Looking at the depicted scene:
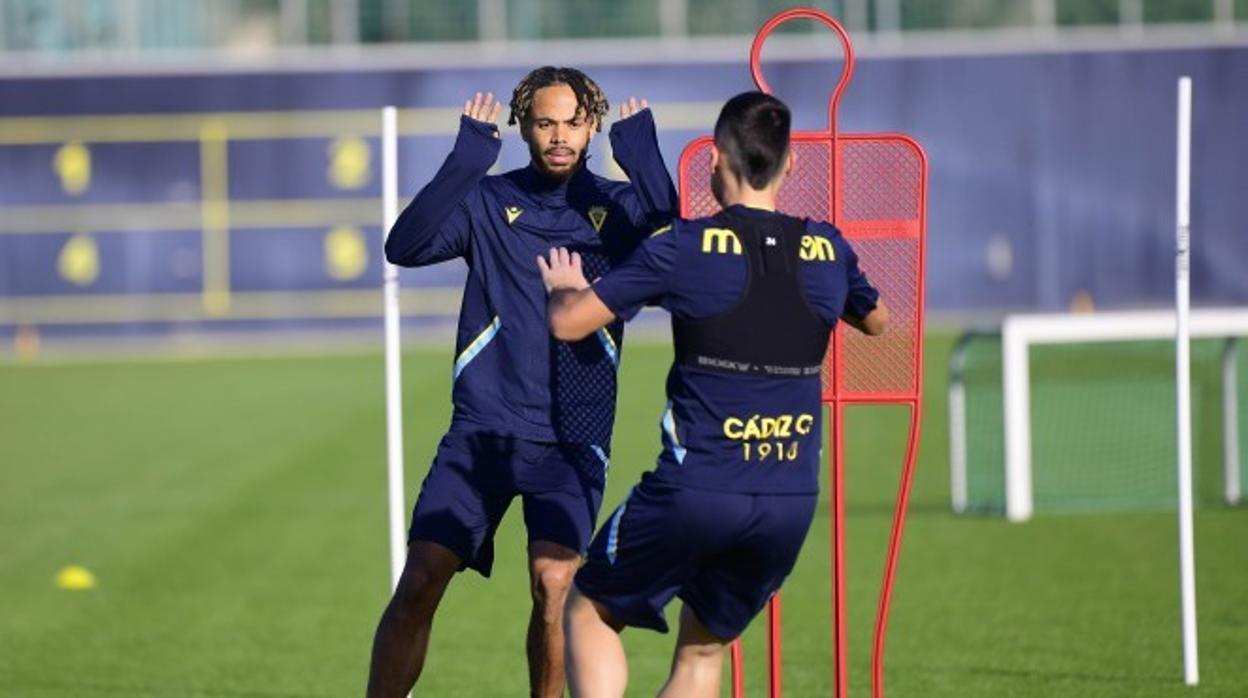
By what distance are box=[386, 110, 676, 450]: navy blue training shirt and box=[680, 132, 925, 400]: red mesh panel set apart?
0.86 feet

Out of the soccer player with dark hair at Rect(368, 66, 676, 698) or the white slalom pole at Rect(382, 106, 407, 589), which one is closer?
the soccer player with dark hair at Rect(368, 66, 676, 698)

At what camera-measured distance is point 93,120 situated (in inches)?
1357

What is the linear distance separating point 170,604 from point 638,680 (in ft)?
12.0

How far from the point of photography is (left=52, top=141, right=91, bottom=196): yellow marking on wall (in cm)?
3428

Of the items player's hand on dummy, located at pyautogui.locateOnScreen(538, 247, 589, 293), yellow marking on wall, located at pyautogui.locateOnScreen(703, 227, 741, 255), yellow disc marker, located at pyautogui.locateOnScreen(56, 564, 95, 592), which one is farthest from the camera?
yellow disc marker, located at pyautogui.locateOnScreen(56, 564, 95, 592)

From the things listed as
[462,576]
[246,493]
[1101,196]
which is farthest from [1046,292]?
[462,576]

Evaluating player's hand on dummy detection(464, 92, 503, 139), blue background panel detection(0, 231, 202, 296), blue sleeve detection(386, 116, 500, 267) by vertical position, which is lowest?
blue sleeve detection(386, 116, 500, 267)

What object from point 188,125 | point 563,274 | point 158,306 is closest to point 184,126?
point 188,125

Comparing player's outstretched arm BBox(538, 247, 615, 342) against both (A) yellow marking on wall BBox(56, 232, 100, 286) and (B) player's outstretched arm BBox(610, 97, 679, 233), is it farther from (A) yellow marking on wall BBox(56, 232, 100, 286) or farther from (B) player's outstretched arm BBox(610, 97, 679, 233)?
(A) yellow marking on wall BBox(56, 232, 100, 286)

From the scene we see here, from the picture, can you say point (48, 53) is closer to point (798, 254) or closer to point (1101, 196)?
point (1101, 196)

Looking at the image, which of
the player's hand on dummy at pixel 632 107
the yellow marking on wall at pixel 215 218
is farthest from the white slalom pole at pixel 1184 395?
the yellow marking on wall at pixel 215 218

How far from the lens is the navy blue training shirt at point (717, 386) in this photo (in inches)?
246

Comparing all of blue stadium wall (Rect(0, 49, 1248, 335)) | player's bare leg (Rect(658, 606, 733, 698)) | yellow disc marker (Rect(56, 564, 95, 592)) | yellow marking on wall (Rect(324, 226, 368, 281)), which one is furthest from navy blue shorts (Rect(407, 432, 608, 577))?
yellow marking on wall (Rect(324, 226, 368, 281))

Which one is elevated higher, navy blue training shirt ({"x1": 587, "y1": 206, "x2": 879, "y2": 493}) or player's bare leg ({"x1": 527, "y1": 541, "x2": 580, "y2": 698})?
navy blue training shirt ({"x1": 587, "y1": 206, "x2": 879, "y2": 493})
